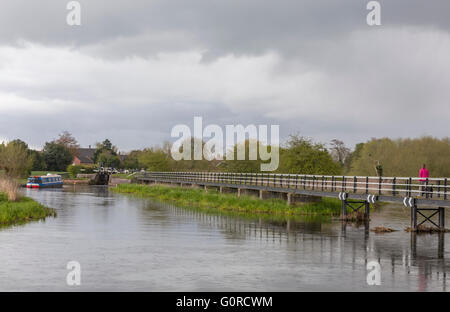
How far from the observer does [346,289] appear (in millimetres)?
16547

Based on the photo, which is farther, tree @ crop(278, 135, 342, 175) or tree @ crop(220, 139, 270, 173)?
tree @ crop(220, 139, 270, 173)

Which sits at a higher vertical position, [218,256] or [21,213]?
[21,213]

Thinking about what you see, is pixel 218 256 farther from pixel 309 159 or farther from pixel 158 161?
pixel 158 161

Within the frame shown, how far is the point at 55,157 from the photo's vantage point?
427 ft

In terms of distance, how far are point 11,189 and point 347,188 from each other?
24.9 metres

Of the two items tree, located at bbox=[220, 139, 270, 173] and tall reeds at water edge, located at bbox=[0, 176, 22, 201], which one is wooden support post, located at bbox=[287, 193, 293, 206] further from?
tree, located at bbox=[220, 139, 270, 173]

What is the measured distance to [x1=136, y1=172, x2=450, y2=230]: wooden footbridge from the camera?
97.8 feet

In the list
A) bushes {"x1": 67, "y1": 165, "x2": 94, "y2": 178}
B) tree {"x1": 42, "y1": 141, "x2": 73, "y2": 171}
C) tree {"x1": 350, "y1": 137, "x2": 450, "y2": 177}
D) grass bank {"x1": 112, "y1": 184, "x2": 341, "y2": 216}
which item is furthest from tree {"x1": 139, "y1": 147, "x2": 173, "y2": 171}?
grass bank {"x1": 112, "y1": 184, "x2": 341, "y2": 216}

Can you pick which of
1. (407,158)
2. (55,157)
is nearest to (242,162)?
(407,158)

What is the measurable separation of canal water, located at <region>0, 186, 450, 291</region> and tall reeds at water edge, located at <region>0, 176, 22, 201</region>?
8.57 metres

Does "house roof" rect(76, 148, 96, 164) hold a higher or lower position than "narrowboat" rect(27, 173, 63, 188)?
higher

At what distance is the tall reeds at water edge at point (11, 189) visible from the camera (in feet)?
137

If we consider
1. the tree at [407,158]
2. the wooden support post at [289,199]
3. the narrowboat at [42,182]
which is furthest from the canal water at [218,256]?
the narrowboat at [42,182]

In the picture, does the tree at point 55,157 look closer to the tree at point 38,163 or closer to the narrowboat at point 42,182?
the tree at point 38,163
